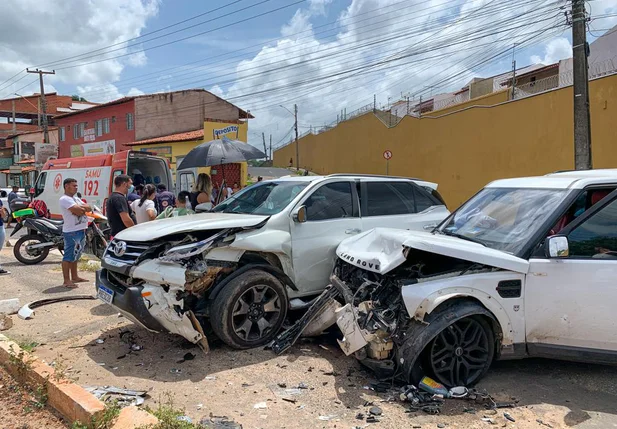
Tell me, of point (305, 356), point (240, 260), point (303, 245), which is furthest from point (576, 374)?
point (240, 260)

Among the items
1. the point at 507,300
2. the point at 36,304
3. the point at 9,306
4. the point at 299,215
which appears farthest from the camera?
the point at 36,304

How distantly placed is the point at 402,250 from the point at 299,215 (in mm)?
1427

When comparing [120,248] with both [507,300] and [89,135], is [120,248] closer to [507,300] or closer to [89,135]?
[507,300]

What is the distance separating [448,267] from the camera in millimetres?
4062

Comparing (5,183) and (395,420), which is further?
(5,183)

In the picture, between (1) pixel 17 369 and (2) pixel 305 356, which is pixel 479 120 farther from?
(1) pixel 17 369

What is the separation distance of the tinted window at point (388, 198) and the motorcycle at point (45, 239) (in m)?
5.49

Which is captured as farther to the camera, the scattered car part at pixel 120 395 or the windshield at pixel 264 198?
the windshield at pixel 264 198

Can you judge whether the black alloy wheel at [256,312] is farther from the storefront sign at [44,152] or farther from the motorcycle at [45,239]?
the storefront sign at [44,152]

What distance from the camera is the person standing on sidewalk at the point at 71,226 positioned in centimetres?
708

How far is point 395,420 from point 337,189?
2.93m

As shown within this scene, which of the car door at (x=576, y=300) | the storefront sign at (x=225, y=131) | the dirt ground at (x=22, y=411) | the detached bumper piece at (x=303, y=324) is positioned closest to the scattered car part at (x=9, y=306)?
the dirt ground at (x=22, y=411)

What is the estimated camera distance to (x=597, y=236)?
3.88m

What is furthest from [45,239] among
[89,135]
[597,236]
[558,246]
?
[89,135]
